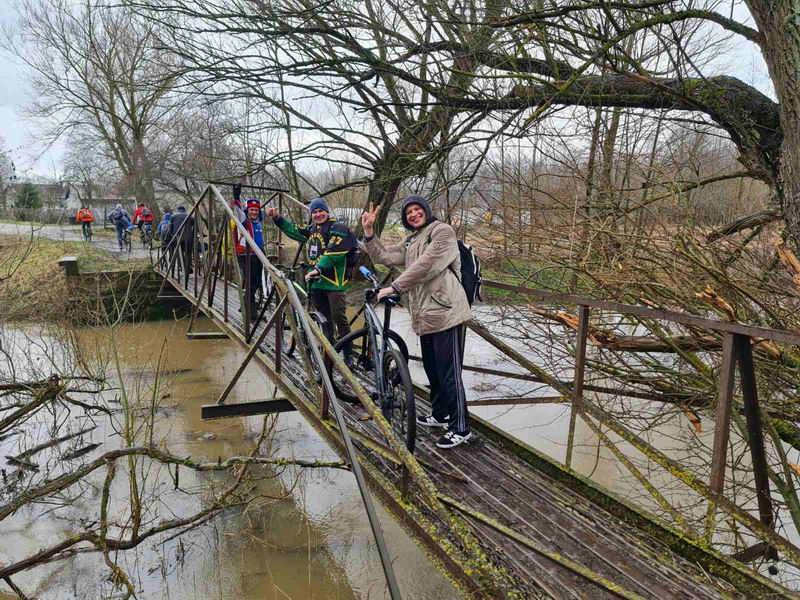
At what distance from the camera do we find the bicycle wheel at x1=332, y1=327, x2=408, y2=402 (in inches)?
158

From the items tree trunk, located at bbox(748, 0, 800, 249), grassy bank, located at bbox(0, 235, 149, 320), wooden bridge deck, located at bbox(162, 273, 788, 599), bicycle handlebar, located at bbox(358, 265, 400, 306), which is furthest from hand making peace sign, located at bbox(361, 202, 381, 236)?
grassy bank, located at bbox(0, 235, 149, 320)

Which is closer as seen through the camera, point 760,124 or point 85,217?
point 760,124

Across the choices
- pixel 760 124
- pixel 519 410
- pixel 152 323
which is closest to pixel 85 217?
pixel 152 323

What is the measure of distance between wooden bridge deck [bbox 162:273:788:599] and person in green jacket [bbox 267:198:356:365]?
1.16m

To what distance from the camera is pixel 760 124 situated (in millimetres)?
4898

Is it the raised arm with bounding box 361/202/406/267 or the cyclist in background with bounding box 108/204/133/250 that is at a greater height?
the raised arm with bounding box 361/202/406/267

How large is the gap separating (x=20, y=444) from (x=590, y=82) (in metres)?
7.39

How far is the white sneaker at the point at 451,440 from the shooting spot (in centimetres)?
362

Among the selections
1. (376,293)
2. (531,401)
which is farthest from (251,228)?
(531,401)

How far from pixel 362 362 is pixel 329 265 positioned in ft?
2.55

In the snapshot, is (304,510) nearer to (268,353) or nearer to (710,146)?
(268,353)

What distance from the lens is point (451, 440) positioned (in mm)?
3625

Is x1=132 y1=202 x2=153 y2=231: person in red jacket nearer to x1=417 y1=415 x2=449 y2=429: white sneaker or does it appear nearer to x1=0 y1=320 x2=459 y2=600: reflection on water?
x1=0 y1=320 x2=459 y2=600: reflection on water

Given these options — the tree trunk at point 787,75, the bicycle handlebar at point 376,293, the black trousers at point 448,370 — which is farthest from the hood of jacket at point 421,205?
the tree trunk at point 787,75
